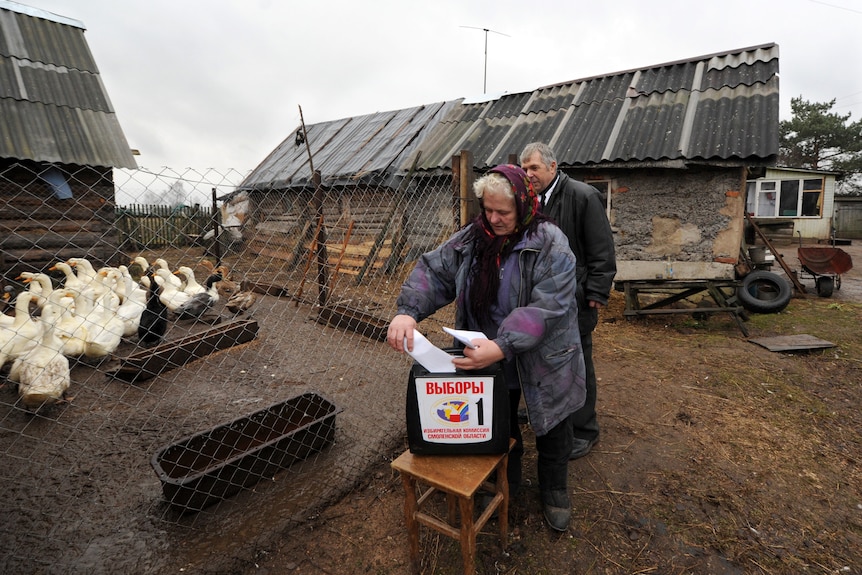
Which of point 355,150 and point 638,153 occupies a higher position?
point 355,150

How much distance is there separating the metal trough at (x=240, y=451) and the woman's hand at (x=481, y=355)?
1552mm

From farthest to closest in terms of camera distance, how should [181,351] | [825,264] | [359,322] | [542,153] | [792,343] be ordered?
[825,264] < [359,322] < [792,343] < [181,351] < [542,153]

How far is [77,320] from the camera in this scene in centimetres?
479

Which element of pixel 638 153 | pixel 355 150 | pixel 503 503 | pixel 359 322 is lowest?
pixel 503 503

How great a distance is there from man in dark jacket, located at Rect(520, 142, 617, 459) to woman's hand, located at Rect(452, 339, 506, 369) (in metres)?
1.19

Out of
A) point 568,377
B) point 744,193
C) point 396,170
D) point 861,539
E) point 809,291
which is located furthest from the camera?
point 396,170

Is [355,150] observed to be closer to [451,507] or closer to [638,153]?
[638,153]

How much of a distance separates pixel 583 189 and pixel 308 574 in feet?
8.57

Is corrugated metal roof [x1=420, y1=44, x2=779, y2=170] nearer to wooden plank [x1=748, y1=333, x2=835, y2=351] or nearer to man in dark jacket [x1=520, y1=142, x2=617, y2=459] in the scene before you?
wooden plank [x1=748, y1=333, x2=835, y2=351]

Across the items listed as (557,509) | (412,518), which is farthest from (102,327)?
(557,509)

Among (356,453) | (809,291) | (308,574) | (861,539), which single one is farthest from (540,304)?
(809,291)

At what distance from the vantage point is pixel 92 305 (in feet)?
16.9

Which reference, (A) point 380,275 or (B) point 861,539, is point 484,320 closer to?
(B) point 861,539

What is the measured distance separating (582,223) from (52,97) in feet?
32.0
